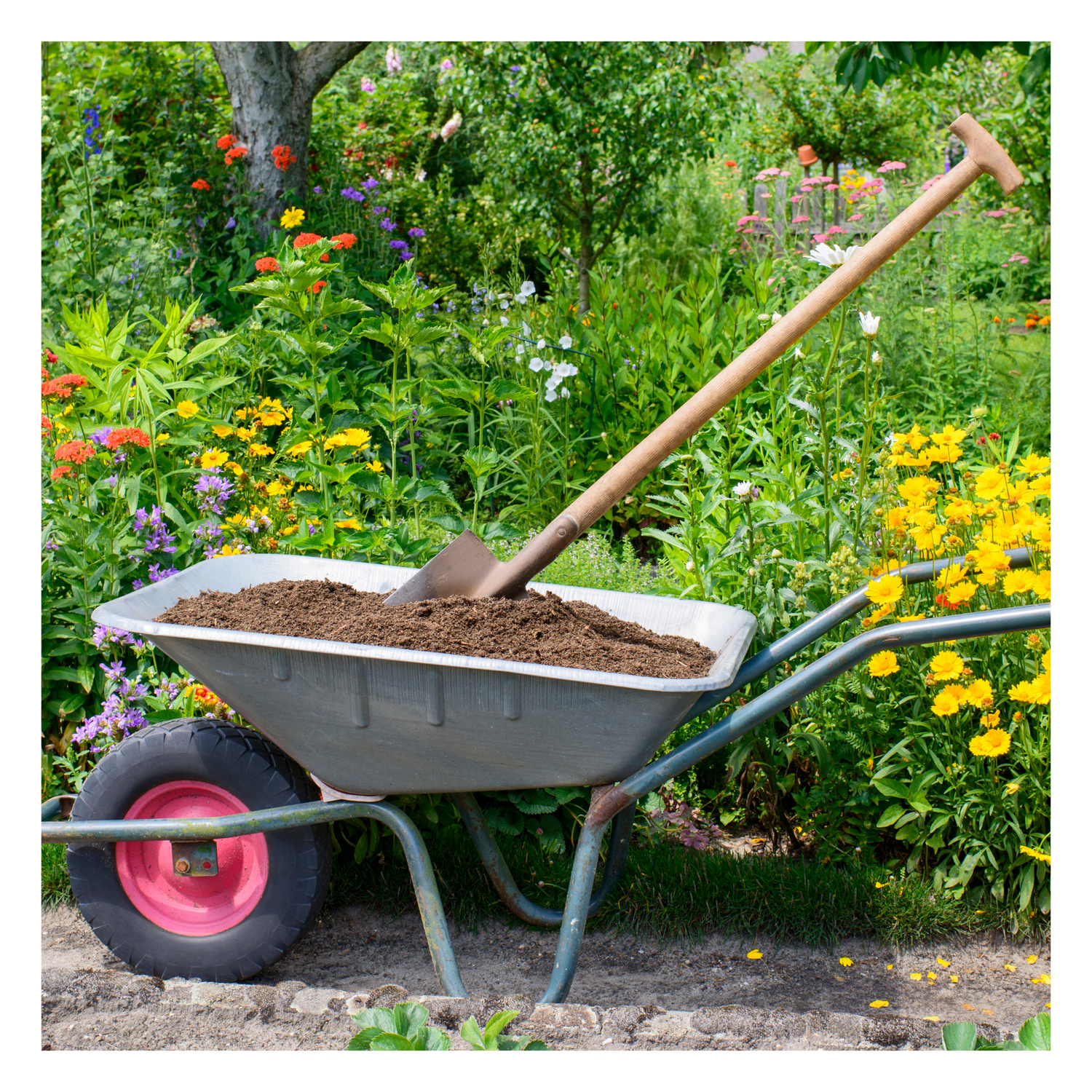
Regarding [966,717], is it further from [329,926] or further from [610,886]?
[329,926]

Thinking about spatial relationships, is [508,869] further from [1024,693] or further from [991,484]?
[991,484]

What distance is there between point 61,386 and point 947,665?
203 cm

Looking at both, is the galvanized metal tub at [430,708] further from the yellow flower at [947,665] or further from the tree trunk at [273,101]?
the tree trunk at [273,101]

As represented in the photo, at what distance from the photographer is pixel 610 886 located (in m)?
1.93

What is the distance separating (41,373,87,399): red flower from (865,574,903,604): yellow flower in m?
1.83

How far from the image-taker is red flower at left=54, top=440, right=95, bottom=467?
2.02 metres

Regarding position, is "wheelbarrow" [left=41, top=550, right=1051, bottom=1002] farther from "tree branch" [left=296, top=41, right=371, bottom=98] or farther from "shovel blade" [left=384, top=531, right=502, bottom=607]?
"tree branch" [left=296, top=41, right=371, bottom=98]

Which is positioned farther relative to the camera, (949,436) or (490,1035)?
(949,436)

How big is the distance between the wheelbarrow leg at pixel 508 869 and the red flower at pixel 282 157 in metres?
3.43

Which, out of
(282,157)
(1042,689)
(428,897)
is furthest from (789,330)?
(282,157)

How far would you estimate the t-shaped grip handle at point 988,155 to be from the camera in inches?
60.1

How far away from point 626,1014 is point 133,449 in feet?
5.53

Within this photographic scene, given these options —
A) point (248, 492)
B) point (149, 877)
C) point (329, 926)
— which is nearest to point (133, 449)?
point (248, 492)

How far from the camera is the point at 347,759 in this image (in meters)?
1.63
